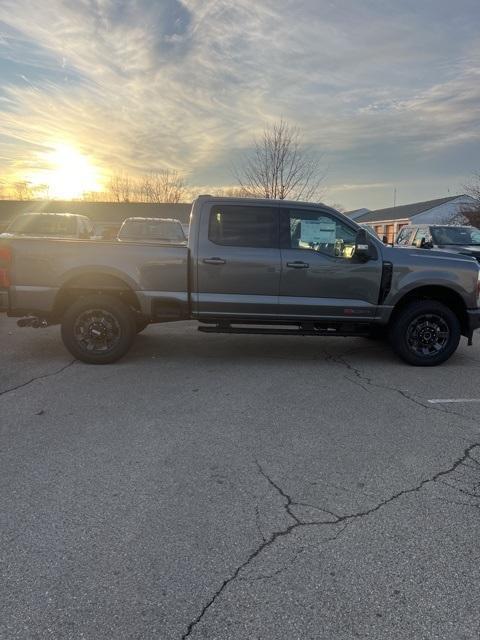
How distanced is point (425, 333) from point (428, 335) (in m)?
0.05

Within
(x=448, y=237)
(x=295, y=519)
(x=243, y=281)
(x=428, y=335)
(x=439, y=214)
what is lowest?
(x=295, y=519)

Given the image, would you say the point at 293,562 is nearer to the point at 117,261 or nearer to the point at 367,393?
the point at 367,393

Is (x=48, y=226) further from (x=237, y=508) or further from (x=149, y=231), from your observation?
(x=237, y=508)

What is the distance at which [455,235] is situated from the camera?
1352cm

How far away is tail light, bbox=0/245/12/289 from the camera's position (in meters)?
5.68

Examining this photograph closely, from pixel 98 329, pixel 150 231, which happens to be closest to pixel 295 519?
pixel 98 329

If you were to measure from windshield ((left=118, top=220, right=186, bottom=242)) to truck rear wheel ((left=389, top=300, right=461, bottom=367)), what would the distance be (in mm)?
6571

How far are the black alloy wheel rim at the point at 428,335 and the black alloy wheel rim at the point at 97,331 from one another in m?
3.84

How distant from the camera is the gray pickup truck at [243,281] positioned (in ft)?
18.9

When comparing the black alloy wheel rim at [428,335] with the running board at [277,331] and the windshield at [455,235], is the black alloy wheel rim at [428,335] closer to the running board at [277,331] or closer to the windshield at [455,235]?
the running board at [277,331]

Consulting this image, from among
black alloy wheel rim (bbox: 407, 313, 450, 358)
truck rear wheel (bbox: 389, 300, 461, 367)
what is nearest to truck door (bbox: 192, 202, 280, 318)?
truck rear wheel (bbox: 389, 300, 461, 367)

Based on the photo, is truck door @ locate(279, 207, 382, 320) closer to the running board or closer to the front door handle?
the running board

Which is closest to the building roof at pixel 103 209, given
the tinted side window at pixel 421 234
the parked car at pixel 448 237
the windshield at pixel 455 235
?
the tinted side window at pixel 421 234

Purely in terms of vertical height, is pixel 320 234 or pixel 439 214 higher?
pixel 439 214
